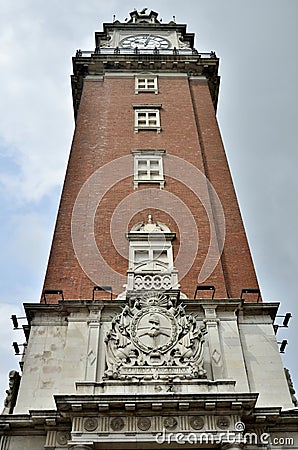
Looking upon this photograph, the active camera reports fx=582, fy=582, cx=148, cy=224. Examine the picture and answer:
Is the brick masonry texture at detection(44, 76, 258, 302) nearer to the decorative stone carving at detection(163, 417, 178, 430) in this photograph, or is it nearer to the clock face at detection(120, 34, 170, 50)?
the decorative stone carving at detection(163, 417, 178, 430)

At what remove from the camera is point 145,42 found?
3616cm

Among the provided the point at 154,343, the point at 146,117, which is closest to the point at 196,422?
the point at 154,343

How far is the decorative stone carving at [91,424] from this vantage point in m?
13.9

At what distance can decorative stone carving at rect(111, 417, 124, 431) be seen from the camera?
45.6 ft

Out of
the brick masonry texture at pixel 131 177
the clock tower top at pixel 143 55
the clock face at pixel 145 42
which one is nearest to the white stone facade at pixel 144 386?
the brick masonry texture at pixel 131 177

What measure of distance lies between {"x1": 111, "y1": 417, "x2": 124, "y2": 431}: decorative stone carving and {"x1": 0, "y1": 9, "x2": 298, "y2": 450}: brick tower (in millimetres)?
25

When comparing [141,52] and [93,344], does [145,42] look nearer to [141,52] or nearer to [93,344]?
[141,52]

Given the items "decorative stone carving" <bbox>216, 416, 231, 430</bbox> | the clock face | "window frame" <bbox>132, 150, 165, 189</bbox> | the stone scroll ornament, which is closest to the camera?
"decorative stone carving" <bbox>216, 416, 231, 430</bbox>

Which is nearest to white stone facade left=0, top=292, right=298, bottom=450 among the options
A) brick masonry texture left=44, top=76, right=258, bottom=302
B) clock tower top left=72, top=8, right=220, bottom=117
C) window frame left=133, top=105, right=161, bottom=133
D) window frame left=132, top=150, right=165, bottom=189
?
brick masonry texture left=44, top=76, right=258, bottom=302

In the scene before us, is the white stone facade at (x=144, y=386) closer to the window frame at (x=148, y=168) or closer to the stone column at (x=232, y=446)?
the stone column at (x=232, y=446)

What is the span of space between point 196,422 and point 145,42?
1079 inches

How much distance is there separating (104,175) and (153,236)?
4.31 metres

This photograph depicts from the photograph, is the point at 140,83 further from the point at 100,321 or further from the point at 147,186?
the point at 100,321

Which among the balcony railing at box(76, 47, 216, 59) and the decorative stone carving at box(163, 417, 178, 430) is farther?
the balcony railing at box(76, 47, 216, 59)
